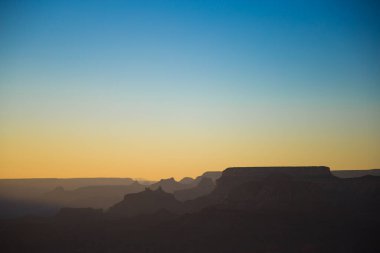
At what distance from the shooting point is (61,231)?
3875 inches

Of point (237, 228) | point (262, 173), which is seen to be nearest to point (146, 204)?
point (262, 173)

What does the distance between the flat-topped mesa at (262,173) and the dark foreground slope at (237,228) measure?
11.0 m

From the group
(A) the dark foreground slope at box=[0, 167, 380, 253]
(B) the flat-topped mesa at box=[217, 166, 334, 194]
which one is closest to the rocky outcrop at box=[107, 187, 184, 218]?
(B) the flat-topped mesa at box=[217, 166, 334, 194]

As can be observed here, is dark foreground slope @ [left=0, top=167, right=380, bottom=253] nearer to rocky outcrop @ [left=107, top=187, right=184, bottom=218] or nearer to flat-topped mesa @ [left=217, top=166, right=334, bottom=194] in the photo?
flat-topped mesa @ [left=217, top=166, right=334, bottom=194]

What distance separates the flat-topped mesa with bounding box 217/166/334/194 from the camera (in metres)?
133

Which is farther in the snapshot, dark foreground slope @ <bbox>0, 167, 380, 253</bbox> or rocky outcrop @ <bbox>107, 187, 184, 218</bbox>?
rocky outcrop @ <bbox>107, 187, 184, 218</bbox>

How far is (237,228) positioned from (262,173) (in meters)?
47.7

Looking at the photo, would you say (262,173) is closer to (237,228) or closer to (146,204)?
(146,204)

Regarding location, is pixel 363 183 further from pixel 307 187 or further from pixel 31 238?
pixel 31 238

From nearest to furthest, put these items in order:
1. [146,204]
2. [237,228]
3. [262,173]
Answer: [237,228], [262,173], [146,204]

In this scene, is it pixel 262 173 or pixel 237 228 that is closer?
pixel 237 228

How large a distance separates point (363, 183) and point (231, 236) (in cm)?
6007

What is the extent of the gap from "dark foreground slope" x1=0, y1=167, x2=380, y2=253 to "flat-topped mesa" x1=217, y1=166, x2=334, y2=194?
11.0 meters

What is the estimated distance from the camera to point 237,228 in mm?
91562
